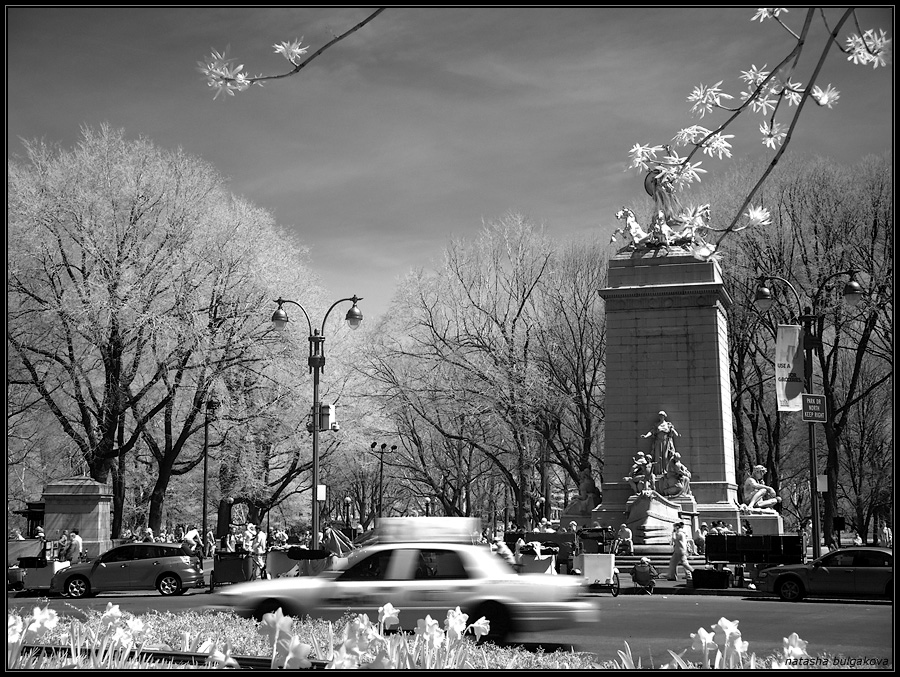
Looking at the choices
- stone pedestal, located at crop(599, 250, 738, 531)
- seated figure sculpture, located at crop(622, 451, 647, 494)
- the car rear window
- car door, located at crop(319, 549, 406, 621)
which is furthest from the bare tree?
the car rear window

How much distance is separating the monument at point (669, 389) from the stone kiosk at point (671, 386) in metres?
0.04

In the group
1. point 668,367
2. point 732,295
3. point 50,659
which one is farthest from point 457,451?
point 50,659

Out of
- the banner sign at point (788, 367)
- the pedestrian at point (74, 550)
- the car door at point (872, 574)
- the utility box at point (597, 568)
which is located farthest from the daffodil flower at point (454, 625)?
the pedestrian at point (74, 550)

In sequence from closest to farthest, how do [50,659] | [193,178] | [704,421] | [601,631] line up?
1. [50,659]
2. [601,631]
3. [704,421]
4. [193,178]

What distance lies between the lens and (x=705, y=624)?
15.9m

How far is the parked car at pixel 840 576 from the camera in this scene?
20.8 meters

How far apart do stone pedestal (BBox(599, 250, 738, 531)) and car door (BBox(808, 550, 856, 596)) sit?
1119 centimetres

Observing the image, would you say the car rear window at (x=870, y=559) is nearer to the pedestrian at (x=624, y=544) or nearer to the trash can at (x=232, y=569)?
the pedestrian at (x=624, y=544)

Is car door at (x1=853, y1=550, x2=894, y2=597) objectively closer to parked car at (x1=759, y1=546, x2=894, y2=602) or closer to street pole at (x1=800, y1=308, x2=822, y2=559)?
parked car at (x1=759, y1=546, x2=894, y2=602)

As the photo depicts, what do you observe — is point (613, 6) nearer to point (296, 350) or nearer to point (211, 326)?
point (211, 326)

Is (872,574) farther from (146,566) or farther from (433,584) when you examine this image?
(146,566)

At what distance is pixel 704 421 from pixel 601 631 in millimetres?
19994

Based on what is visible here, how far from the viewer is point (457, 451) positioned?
53.9 m

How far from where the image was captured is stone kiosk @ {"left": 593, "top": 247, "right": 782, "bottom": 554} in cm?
3288
